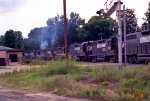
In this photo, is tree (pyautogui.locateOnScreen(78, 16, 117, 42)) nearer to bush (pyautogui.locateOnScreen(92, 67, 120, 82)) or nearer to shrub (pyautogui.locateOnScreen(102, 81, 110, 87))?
Answer: bush (pyautogui.locateOnScreen(92, 67, 120, 82))

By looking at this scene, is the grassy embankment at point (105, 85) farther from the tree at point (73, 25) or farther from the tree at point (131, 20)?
the tree at point (73, 25)

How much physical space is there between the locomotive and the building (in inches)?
422

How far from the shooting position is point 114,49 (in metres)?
50.2

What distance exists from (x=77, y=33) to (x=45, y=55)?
2474cm

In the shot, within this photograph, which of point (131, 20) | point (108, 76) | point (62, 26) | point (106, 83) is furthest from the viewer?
point (62, 26)

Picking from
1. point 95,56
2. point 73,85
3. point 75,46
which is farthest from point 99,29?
point 73,85

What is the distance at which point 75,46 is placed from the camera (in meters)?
71.2

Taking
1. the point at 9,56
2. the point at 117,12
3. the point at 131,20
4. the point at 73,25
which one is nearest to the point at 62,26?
the point at 73,25

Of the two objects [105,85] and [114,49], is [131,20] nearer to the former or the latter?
[114,49]

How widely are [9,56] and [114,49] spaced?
24442 millimetres

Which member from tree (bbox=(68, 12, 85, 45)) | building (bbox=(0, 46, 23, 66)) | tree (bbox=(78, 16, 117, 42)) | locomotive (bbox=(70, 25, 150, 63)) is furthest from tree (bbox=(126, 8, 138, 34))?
building (bbox=(0, 46, 23, 66))

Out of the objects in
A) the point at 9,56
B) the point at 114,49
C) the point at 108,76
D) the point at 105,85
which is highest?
the point at 114,49

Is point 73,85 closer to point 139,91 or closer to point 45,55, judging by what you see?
point 139,91

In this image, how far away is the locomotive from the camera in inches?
1623
